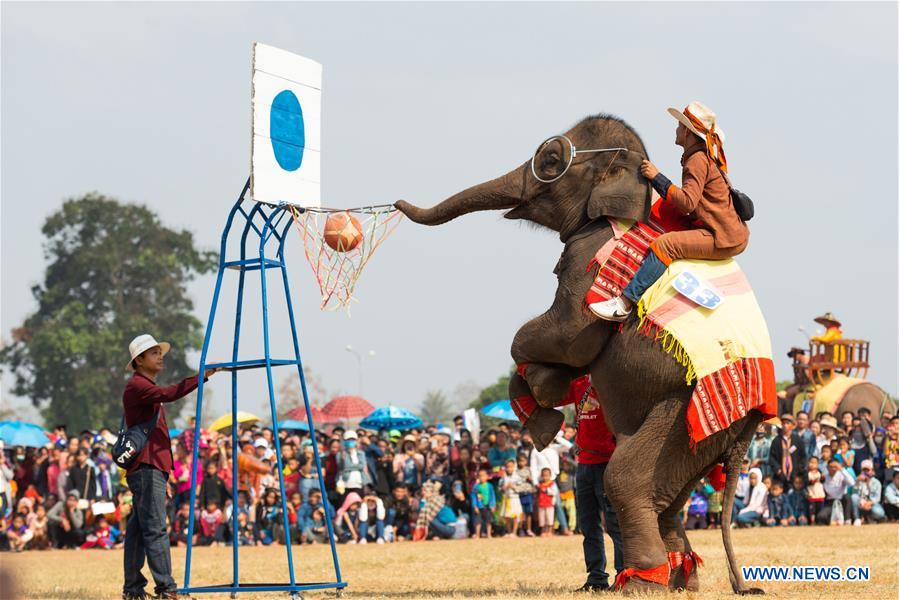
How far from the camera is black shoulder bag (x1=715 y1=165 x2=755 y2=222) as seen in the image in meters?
8.74

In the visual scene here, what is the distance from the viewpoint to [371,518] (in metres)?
21.8

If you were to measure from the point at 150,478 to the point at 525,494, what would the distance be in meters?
12.2

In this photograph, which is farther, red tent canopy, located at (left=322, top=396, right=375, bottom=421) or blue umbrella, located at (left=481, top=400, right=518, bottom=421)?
red tent canopy, located at (left=322, top=396, right=375, bottom=421)

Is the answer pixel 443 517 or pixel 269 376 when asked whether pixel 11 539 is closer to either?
pixel 443 517

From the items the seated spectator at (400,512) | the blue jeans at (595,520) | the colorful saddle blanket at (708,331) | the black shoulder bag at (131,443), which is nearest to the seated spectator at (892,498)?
the seated spectator at (400,512)

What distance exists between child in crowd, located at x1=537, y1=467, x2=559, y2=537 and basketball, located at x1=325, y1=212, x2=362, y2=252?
1159 cm

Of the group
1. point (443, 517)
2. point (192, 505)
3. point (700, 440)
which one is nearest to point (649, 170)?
point (700, 440)

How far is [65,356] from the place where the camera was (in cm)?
6138

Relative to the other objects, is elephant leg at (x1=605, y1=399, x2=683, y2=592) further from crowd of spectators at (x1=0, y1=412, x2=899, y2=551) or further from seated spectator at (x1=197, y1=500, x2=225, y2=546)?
seated spectator at (x1=197, y1=500, x2=225, y2=546)

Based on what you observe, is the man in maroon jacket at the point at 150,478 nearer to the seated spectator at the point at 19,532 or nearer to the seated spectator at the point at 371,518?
the seated spectator at the point at 371,518

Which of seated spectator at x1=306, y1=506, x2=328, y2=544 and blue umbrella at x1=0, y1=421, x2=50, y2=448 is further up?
blue umbrella at x1=0, y1=421, x2=50, y2=448

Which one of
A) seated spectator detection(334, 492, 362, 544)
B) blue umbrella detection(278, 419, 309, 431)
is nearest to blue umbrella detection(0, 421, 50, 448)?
blue umbrella detection(278, 419, 309, 431)

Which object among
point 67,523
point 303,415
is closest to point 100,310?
point 303,415

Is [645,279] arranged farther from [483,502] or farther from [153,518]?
[483,502]
